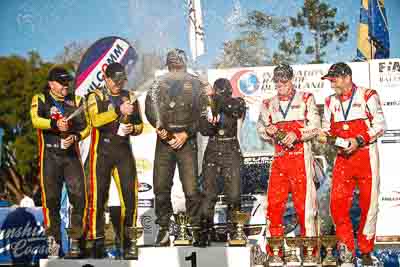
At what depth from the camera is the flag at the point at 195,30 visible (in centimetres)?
709

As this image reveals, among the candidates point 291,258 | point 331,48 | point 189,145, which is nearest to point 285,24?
point 331,48

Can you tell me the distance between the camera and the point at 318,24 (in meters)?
7.08

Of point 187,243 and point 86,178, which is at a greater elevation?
point 86,178

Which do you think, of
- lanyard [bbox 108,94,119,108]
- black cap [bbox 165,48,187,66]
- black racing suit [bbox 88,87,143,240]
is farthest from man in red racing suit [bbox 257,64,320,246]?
lanyard [bbox 108,94,119,108]

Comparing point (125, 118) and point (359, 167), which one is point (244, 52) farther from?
point (359, 167)

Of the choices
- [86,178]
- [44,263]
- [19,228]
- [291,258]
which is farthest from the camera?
[19,228]

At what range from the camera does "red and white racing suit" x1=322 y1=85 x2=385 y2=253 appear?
264 inches

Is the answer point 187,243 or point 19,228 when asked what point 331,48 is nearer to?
point 187,243

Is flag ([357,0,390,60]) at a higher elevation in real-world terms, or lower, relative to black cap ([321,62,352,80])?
higher

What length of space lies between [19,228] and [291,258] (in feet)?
10.6

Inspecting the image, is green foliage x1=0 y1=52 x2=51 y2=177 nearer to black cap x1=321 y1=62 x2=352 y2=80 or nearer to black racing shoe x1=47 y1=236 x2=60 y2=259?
black racing shoe x1=47 y1=236 x2=60 y2=259

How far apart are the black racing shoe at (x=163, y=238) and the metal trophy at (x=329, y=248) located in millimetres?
1376

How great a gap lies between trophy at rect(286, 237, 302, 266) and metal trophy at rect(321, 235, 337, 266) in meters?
0.20

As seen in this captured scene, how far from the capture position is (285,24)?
709 centimetres
